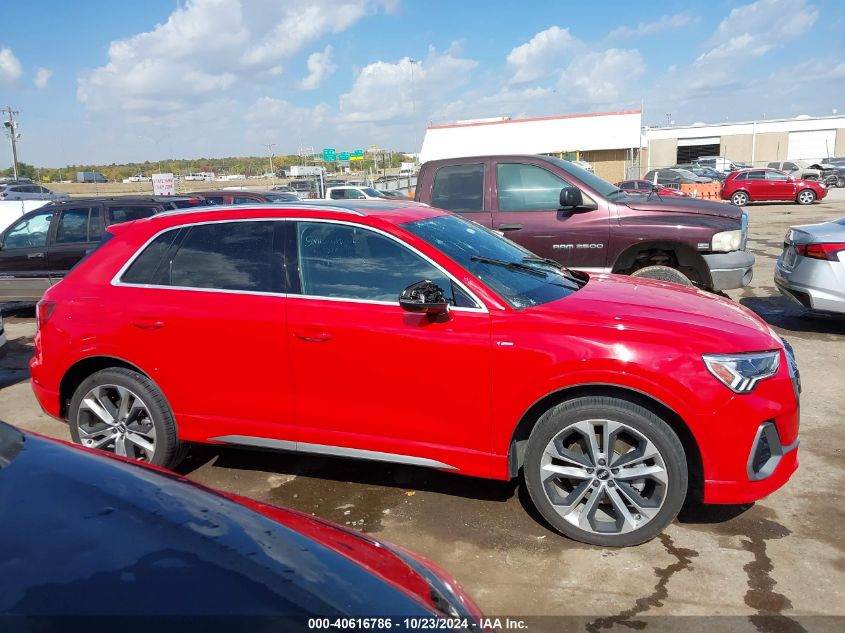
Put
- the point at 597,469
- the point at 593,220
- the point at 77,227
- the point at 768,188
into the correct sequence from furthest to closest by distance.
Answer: the point at 768,188, the point at 77,227, the point at 593,220, the point at 597,469

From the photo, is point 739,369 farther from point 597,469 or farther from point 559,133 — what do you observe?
point 559,133

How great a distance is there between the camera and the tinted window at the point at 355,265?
12.4 ft

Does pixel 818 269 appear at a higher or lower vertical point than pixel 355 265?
lower

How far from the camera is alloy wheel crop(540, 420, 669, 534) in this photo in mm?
3373

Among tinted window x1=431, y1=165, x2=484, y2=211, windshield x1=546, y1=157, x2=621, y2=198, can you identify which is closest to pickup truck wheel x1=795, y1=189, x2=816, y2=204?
windshield x1=546, y1=157, x2=621, y2=198

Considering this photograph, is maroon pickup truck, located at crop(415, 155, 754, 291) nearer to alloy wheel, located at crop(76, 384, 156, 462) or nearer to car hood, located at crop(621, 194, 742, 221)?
car hood, located at crop(621, 194, 742, 221)

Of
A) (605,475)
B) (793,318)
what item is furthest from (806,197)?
(605,475)

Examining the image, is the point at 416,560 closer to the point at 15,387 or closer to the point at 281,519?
the point at 281,519

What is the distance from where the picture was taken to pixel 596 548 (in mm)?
3512

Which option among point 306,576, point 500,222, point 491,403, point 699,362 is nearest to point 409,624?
point 306,576

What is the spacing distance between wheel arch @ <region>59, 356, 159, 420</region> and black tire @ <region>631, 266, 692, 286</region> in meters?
4.82

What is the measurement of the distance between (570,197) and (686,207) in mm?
1305

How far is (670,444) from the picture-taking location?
3301mm

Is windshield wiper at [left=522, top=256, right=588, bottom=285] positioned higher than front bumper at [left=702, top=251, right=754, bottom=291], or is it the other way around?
windshield wiper at [left=522, top=256, right=588, bottom=285]
